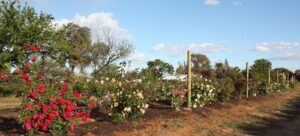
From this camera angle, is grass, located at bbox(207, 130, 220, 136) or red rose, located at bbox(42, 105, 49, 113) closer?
red rose, located at bbox(42, 105, 49, 113)

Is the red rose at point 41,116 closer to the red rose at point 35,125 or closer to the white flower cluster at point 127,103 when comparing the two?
the red rose at point 35,125

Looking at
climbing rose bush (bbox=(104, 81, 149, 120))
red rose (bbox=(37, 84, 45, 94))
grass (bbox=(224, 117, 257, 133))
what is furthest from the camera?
grass (bbox=(224, 117, 257, 133))

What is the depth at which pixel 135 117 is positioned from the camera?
12742mm

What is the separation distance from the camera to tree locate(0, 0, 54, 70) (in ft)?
45.0

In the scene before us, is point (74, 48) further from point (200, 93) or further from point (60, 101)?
point (60, 101)

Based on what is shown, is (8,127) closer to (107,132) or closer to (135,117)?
(107,132)

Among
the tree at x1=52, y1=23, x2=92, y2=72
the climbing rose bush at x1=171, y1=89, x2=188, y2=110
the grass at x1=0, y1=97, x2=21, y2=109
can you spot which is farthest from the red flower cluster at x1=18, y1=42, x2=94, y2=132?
the grass at x1=0, y1=97, x2=21, y2=109

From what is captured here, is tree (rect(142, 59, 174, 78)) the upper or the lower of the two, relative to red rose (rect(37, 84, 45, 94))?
upper

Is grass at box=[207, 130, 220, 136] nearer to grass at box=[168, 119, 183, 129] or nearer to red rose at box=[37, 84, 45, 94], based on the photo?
grass at box=[168, 119, 183, 129]

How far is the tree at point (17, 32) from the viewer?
13723 mm

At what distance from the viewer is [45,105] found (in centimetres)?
840

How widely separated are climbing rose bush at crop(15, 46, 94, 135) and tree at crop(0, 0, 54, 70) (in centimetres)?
500

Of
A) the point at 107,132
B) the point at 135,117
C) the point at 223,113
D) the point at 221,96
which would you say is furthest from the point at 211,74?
the point at 107,132

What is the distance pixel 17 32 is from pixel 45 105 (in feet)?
21.0
